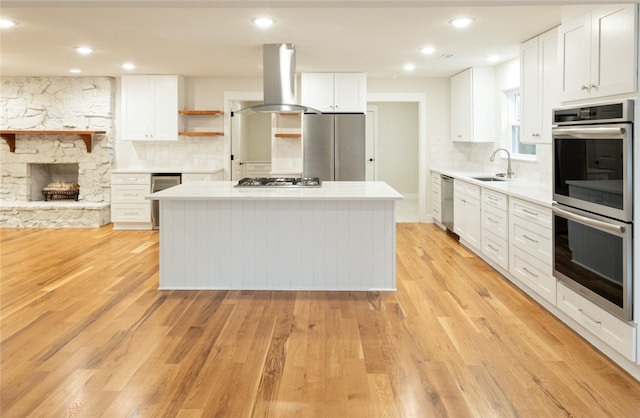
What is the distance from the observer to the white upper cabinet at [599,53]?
2.78 m

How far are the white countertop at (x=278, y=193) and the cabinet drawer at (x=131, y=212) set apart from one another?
2.79 metres

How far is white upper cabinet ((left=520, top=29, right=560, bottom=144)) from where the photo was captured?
4646mm

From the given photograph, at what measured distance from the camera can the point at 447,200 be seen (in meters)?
7.23

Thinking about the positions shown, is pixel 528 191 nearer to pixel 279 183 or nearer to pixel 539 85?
pixel 539 85

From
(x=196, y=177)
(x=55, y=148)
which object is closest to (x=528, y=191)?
(x=196, y=177)

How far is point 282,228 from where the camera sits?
448 centimetres

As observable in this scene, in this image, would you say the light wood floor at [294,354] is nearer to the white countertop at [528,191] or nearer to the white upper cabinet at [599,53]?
the white countertop at [528,191]

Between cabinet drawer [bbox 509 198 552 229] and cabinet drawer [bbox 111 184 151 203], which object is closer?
cabinet drawer [bbox 509 198 552 229]

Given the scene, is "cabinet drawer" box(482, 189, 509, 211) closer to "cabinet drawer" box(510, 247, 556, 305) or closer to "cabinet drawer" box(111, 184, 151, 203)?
"cabinet drawer" box(510, 247, 556, 305)

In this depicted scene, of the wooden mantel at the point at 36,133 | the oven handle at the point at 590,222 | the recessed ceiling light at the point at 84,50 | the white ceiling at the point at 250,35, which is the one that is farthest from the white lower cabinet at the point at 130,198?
the oven handle at the point at 590,222

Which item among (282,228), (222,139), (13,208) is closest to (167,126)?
(222,139)

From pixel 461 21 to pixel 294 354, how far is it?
3081mm

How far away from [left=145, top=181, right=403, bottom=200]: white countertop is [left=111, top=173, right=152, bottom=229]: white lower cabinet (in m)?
2.78

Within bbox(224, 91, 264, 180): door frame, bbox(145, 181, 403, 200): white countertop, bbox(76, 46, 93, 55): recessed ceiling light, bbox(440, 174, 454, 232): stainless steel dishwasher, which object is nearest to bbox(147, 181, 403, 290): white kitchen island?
bbox(145, 181, 403, 200): white countertop
